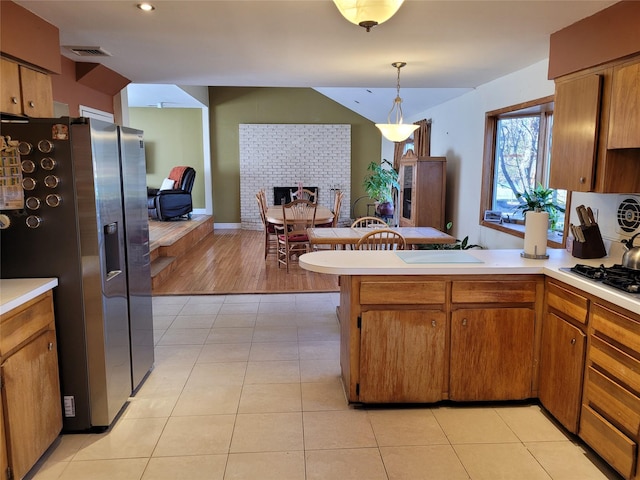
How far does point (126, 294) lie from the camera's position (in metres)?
2.59

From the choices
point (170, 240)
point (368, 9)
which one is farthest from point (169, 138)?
point (368, 9)

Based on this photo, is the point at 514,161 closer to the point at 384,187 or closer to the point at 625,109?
the point at 625,109

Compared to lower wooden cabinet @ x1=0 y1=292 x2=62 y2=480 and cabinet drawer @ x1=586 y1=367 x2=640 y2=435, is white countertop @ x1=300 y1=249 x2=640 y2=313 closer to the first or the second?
cabinet drawer @ x1=586 y1=367 x2=640 y2=435

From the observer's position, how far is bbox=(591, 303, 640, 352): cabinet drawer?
1.83 metres

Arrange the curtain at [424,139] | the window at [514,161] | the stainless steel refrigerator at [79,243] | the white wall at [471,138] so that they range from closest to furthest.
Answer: the stainless steel refrigerator at [79,243] < the white wall at [471,138] < the window at [514,161] < the curtain at [424,139]

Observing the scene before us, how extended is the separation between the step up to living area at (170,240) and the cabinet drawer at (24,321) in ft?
9.38

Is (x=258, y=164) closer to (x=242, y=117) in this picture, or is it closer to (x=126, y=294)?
(x=242, y=117)

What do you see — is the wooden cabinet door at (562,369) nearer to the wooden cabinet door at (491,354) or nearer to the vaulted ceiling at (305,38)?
the wooden cabinet door at (491,354)

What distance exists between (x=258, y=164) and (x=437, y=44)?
6.75 meters

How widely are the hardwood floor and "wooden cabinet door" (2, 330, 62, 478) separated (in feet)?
8.71

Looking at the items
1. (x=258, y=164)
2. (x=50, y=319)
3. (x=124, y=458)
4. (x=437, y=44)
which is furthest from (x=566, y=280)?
(x=258, y=164)

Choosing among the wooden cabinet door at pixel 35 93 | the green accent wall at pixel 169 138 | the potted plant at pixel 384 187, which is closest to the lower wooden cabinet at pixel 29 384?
the wooden cabinet door at pixel 35 93

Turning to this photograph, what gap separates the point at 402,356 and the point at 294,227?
3.61 meters

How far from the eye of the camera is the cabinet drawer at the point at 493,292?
2457 mm
